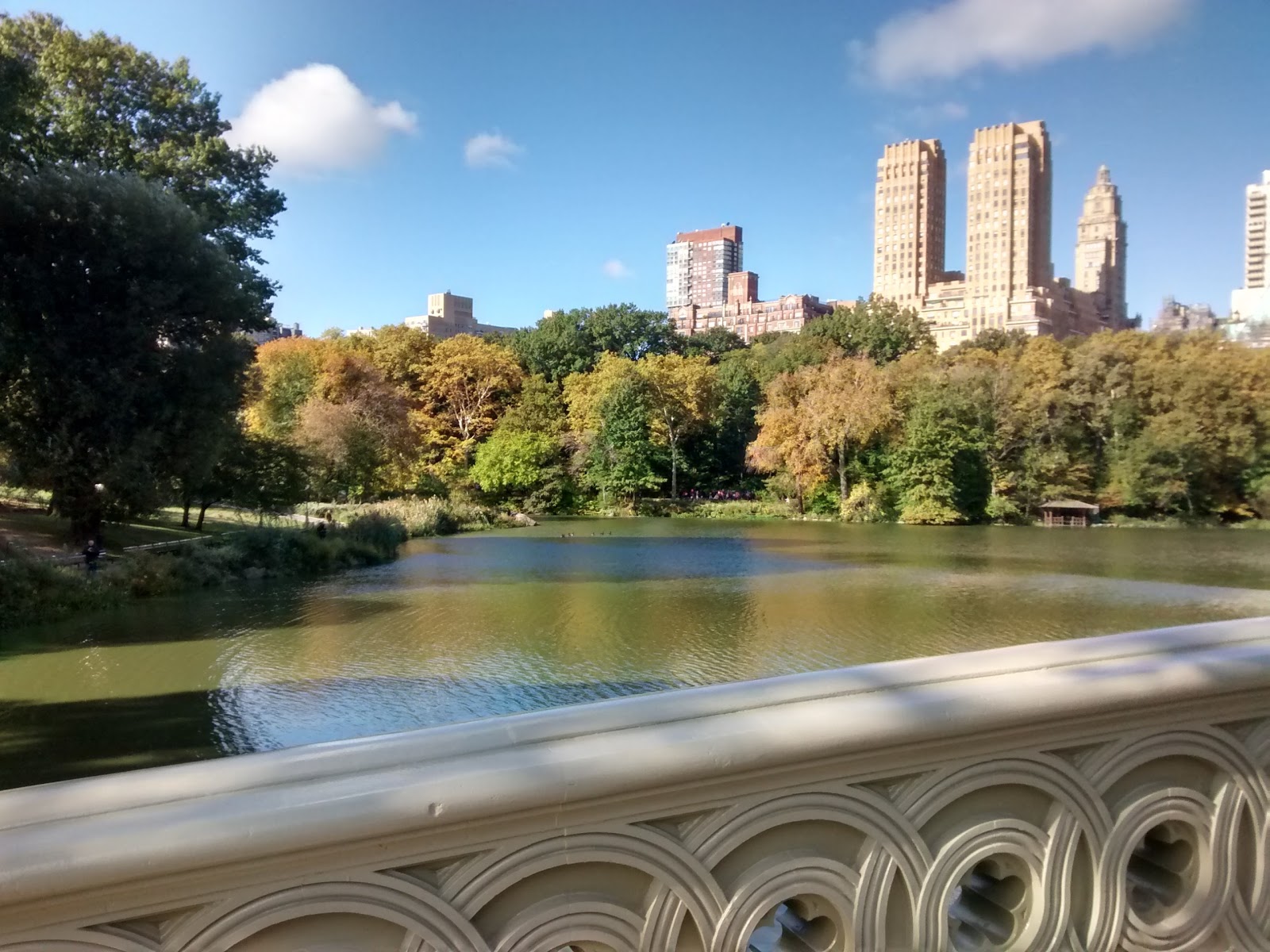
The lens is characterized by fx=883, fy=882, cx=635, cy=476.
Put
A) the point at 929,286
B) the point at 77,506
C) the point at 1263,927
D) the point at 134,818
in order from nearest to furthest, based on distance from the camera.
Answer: the point at 134,818 → the point at 1263,927 → the point at 77,506 → the point at 929,286

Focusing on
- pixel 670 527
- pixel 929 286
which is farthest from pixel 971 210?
pixel 670 527

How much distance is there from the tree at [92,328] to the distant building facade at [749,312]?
76.3 m

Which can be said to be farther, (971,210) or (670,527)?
(971,210)

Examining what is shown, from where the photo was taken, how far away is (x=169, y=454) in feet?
46.3

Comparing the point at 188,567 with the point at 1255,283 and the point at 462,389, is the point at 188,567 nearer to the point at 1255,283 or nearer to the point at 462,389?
the point at 1255,283

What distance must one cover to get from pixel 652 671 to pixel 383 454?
65.0 feet

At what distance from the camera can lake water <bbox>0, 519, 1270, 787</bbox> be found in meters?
7.52

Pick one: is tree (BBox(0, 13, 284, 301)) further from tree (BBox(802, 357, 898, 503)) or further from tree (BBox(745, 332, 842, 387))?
tree (BBox(745, 332, 842, 387))

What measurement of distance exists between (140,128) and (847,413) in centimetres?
2475

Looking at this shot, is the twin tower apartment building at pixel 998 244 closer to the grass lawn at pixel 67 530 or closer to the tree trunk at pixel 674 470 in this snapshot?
the tree trunk at pixel 674 470

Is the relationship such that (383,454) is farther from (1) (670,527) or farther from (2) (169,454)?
(2) (169,454)

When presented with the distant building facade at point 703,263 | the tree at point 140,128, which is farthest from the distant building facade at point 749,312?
the tree at point 140,128

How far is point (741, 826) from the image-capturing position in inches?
43.4

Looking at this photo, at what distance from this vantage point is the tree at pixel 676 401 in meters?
38.4
